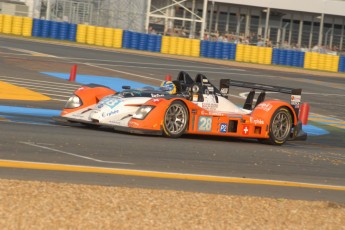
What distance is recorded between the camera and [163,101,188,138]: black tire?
13.9 meters

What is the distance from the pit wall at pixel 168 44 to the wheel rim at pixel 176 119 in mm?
33666

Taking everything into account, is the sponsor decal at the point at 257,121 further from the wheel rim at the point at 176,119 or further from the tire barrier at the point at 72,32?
the tire barrier at the point at 72,32

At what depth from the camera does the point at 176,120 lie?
14.0 m

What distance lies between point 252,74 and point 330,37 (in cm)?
2230

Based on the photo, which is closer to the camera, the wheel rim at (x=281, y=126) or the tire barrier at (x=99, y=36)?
the wheel rim at (x=281, y=126)

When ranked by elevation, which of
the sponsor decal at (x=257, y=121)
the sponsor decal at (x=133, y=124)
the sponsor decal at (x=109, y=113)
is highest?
the sponsor decal at (x=257, y=121)

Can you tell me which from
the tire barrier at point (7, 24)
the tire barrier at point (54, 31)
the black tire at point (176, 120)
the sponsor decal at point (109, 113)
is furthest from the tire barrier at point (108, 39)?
the sponsor decal at point (109, 113)

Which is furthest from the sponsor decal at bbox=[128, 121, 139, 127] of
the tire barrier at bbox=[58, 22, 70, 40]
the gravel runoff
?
the tire barrier at bbox=[58, 22, 70, 40]

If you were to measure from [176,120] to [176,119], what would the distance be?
2 cm

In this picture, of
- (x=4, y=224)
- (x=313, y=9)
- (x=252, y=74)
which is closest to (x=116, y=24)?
(x=313, y=9)

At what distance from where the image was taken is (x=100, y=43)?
4772 cm

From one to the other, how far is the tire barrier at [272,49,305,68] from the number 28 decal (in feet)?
112

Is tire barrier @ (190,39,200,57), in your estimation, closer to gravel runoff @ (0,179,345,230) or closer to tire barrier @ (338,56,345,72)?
tire barrier @ (338,56,345,72)

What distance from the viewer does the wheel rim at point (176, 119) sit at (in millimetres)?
13953
